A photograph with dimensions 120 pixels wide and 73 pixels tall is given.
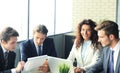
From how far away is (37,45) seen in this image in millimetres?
3309

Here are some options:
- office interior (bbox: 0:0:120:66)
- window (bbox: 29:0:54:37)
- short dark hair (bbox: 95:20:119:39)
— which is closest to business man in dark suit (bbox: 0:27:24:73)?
short dark hair (bbox: 95:20:119:39)

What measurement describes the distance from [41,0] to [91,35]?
87.6 inches

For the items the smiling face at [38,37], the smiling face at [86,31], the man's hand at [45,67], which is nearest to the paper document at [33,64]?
the man's hand at [45,67]

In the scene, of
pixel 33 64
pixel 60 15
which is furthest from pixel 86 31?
pixel 60 15

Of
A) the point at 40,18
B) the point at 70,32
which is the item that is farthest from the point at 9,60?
the point at 70,32

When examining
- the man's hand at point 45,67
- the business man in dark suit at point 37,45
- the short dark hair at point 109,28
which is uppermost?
the short dark hair at point 109,28

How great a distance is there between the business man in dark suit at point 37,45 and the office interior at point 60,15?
1.13m

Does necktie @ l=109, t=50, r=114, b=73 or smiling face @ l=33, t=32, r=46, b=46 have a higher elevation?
smiling face @ l=33, t=32, r=46, b=46

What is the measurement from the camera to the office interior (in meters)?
4.65

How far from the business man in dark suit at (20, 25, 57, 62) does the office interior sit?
→ 1.13 meters

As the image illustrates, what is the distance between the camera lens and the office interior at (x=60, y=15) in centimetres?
465

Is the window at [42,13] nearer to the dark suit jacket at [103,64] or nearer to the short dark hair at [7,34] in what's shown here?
the short dark hair at [7,34]

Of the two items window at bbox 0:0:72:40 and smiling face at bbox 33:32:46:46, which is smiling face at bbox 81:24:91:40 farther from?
window at bbox 0:0:72:40

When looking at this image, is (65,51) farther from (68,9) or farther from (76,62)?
(76,62)
